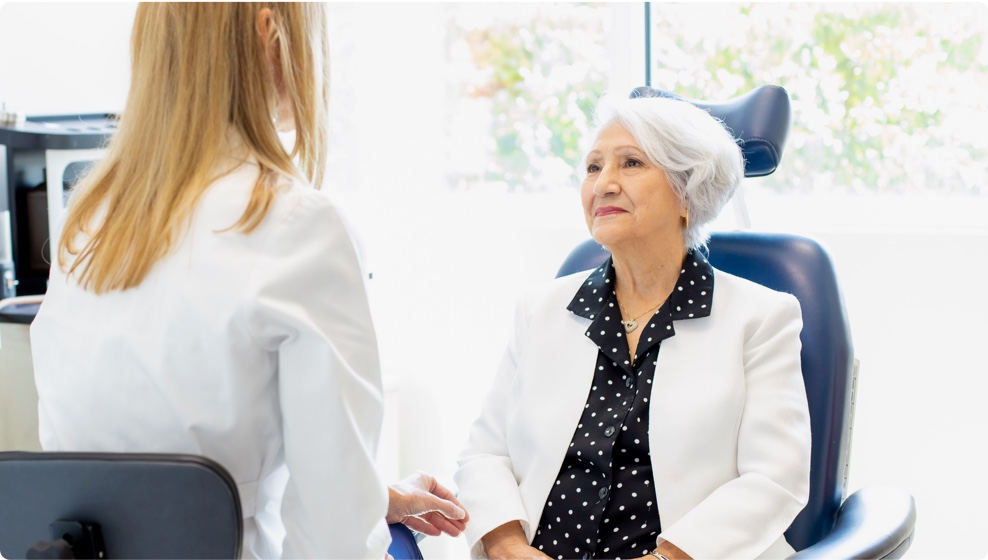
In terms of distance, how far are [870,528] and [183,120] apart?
114 centimetres

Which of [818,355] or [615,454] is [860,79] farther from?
[615,454]

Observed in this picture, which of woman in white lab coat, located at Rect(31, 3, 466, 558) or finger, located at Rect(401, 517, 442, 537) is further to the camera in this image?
finger, located at Rect(401, 517, 442, 537)

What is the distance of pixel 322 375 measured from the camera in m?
0.95

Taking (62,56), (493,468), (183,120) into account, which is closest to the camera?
(183,120)

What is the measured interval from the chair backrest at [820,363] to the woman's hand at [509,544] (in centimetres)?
47

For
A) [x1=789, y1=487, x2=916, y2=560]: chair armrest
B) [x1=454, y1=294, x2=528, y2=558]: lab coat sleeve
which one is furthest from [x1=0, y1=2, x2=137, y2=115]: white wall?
[x1=789, y1=487, x2=916, y2=560]: chair armrest

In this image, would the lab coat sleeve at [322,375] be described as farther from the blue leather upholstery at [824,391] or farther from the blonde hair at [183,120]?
the blue leather upholstery at [824,391]

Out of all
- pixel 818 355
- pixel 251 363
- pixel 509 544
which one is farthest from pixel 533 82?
pixel 251 363

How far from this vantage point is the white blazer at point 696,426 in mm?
1405

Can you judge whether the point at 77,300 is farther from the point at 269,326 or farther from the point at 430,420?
the point at 430,420

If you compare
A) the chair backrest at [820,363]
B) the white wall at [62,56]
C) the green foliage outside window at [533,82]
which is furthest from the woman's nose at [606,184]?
the white wall at [62,56]

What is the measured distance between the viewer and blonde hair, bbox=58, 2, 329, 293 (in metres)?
0.99

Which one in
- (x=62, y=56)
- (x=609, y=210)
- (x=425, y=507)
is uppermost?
(x=62, y=56)

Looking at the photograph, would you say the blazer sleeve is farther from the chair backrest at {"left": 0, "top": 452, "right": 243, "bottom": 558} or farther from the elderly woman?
the chair backrest at {"left": 0, "top": 452, "right": 243, "bottom": 558}
